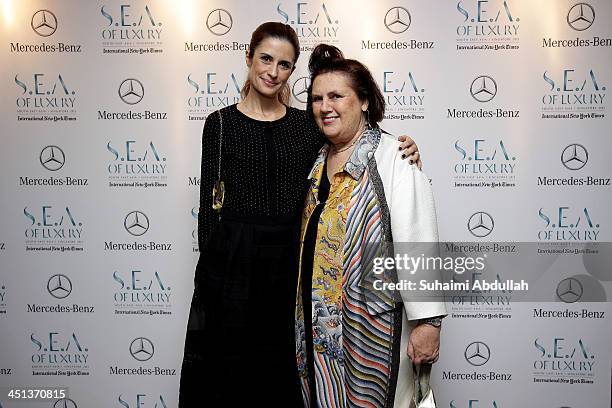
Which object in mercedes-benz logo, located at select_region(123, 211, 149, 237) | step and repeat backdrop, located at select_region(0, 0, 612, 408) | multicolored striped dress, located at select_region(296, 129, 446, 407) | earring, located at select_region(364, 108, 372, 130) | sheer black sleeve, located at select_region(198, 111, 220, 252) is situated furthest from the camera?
mercedes-benz logo, located at select_region(123, 211, 149, 237)

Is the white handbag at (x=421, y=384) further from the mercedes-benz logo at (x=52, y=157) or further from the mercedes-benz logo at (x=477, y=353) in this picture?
the mercedes-benz logo at (x=52, y=157)

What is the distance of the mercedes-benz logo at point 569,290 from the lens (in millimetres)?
2393

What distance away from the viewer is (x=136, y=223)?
2.47 meters

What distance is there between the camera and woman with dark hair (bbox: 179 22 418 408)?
1724 millimetres

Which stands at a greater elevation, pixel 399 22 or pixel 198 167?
pixel 399 22

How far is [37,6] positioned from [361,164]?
181cm

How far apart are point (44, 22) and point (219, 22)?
0.81m

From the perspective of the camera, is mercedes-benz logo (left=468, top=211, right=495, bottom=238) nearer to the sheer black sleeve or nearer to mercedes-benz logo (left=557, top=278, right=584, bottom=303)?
mercedes-benz logo (left=557, top=278, right=584, bottom=303)

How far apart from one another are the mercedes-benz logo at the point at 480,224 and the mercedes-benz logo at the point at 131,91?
1.59m

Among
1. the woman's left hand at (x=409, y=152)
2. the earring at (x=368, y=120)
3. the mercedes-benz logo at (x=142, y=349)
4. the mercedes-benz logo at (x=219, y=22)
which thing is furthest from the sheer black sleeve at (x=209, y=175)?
the mercedes-benz logo at (x=142, y=349)

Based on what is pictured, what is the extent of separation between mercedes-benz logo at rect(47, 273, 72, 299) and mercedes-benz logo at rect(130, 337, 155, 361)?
39 centimetres

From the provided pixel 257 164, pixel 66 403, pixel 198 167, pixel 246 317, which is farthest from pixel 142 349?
pixel 257 164

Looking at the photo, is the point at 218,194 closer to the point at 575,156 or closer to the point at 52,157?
the point at 52,157

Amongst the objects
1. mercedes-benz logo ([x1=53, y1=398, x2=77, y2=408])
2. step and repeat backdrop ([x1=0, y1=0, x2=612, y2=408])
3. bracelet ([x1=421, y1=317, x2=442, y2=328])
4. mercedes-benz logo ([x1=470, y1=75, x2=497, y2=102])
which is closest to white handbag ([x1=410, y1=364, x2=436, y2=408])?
bracelet ([x1=421, y1=317, x2=442, y2=328])
